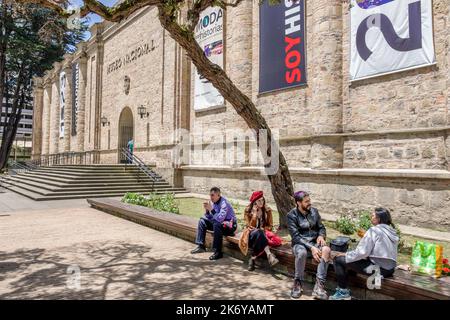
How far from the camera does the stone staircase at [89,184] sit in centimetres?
1462

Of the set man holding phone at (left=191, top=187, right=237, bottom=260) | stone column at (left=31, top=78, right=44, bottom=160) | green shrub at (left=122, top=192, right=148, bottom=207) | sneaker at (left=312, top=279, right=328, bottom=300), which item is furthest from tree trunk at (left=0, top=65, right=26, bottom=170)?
sneaker at (left=312, top=279, right=328, bottom=300)

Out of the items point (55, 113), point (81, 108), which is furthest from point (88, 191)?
point (55, 113)

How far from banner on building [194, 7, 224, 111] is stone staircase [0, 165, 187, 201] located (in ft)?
14.6

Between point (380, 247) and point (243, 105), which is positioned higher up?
point (243, 105)

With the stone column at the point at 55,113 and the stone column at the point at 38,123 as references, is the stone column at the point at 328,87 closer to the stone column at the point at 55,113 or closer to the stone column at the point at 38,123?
the stone column at the point at 55,113

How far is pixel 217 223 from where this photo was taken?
19.2ft

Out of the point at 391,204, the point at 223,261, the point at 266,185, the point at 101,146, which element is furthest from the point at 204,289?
the point at 101,146

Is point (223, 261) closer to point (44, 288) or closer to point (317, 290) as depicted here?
point (317, 290)

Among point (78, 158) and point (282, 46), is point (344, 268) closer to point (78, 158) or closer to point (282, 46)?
point (282, 46)

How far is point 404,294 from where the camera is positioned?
3393 mm

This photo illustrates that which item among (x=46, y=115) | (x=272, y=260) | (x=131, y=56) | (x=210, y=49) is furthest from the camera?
(x=46, y=115)

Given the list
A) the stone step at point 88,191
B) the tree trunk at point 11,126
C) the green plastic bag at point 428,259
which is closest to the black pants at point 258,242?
the green plastic bag at point 428,259

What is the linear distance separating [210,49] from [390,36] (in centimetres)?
834

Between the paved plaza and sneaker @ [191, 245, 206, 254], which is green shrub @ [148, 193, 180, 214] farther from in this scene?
sneaker @ [191, 245, 206, 254]
